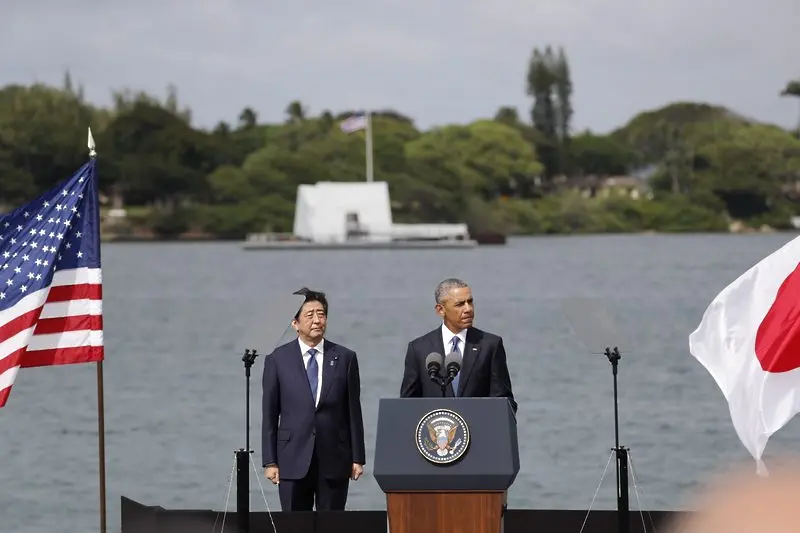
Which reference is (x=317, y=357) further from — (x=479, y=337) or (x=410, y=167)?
(x=410, y=167)

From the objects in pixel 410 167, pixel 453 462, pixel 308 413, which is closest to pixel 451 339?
pixel 308 413

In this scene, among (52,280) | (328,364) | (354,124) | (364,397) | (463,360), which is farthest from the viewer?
(354,124)

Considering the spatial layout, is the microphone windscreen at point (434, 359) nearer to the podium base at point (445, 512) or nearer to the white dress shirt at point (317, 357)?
the podium base at point (445, 512)

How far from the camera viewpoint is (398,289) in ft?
251

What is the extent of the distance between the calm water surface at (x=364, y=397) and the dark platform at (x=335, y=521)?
1087 millimetres

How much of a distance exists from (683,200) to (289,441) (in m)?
145

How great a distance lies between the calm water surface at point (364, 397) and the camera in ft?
72.1

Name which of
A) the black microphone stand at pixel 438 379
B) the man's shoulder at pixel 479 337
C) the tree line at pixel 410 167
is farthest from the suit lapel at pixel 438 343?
the tree line at pixel 410 167

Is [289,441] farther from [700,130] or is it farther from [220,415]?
[700,130]

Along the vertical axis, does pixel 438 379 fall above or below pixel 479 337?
below

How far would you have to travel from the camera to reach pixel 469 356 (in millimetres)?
9172

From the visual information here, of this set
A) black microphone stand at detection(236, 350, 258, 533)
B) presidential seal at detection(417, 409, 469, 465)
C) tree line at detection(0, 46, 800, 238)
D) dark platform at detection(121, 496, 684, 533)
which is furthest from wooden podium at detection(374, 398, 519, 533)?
tree line at detection(0, 46, 800, 238)

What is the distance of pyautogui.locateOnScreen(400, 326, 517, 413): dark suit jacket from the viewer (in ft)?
30.0

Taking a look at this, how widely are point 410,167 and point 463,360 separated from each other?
135 m
